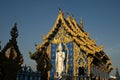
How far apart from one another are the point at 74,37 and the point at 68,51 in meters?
1.66

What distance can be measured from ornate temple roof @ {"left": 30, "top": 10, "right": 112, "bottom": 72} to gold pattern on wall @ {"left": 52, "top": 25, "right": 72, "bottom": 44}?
0.40 meters

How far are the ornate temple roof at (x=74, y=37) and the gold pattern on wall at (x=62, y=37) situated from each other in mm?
401

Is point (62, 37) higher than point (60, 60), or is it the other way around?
point (62, 37)

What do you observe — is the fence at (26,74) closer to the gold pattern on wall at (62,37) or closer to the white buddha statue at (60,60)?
Result: the white buddha statue at (60,60)

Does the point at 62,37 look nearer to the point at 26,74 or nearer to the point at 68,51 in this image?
the point at 68,51

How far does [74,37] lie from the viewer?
2191 cm

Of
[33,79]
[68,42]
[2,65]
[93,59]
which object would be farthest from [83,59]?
[2,65]

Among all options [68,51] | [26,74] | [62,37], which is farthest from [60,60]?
[26,74]

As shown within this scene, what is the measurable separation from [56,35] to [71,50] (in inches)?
108

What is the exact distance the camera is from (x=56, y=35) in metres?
23.6

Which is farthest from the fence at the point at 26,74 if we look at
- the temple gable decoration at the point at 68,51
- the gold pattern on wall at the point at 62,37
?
the gold pattern on wall at the point at 62,37

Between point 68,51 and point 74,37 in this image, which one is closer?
point 74,37

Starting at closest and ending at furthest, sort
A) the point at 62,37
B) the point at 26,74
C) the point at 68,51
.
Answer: the point at 26,74
the point at 68,51
the point at 62,37

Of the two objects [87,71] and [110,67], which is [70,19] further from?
[110,67]
